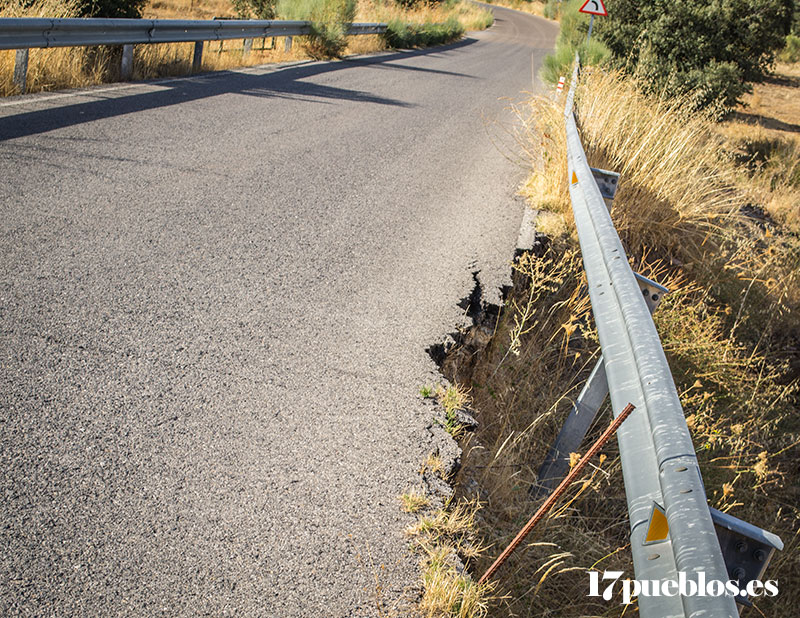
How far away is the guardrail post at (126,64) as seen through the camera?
367 inches

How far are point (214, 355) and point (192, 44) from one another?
1100cm

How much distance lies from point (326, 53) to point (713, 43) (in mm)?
7732

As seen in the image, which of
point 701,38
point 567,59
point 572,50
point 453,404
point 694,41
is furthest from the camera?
point 572,50

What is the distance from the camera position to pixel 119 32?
8945 mm

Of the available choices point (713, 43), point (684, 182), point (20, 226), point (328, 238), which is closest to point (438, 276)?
point (328, 238)

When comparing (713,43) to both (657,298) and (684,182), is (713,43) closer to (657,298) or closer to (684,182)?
(684,182)

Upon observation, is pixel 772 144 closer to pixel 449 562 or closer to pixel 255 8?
pixel 255 8

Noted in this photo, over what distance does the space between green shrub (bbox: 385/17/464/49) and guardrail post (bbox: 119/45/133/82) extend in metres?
12.9

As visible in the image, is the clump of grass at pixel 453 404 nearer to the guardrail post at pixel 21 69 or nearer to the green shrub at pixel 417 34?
the guardrail post at pixel 21 69

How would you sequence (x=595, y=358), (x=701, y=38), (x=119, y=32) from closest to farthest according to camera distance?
(x=595, y=358), (x=119, y=32), (x=701, y=38)

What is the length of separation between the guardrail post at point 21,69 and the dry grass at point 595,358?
17.3 ft

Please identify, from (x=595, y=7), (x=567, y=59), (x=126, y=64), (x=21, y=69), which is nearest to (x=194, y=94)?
(x=126, y=64)

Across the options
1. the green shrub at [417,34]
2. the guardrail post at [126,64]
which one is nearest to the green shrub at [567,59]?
the guardrail post at [126,64]

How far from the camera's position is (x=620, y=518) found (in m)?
3.55
